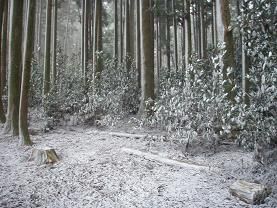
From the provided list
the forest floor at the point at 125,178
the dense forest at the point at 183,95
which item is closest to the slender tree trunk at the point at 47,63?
the dense forest at the point at 183,95

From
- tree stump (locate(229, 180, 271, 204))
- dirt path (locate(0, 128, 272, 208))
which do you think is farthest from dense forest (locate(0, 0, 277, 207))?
dirt path (locate(0, 128, 272, 208))

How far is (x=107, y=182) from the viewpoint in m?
4.54

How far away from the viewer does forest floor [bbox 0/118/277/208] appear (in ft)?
12.6

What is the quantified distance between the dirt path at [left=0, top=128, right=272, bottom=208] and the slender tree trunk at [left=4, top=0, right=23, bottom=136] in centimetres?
137

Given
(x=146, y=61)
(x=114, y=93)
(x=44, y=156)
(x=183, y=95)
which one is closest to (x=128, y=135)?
(x=183, y=95)

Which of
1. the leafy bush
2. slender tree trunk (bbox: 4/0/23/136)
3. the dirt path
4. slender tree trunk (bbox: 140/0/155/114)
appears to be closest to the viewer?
the dirt path

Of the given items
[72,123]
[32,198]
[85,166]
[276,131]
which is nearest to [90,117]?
[72,123]

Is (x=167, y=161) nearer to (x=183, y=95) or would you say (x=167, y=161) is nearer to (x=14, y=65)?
(x=183, y=95)

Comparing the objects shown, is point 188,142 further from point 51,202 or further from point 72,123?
point 72,123

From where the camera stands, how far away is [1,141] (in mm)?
7008

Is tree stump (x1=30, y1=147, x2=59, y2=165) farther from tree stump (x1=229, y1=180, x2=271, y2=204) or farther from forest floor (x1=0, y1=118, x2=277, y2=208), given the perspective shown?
tree stump (x1=229, y1=180, x2=271, y2=204)

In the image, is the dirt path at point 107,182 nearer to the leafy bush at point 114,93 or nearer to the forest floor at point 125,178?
the forest floor at point 125,178

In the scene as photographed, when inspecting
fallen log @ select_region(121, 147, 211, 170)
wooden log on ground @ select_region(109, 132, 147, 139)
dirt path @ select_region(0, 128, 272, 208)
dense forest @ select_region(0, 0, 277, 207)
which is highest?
dense forest @ select_region(0, 0, 277, 207)

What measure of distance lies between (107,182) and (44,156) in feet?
5.36
